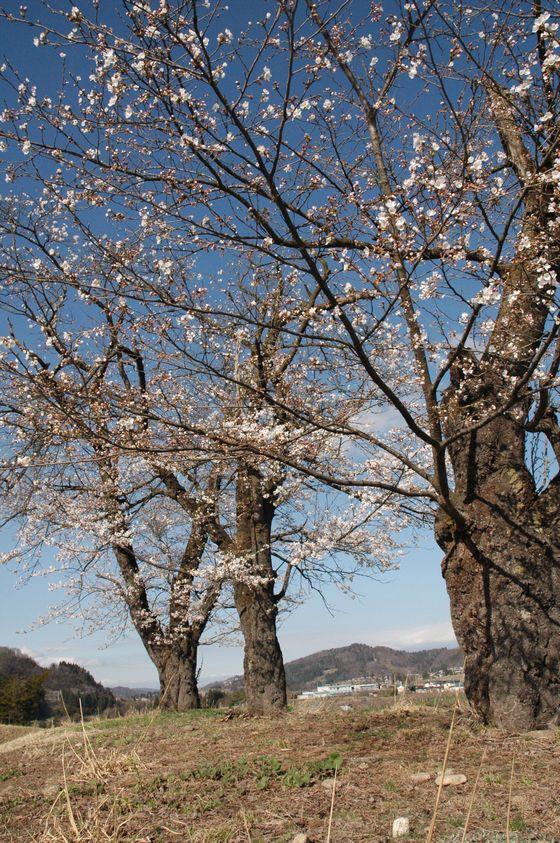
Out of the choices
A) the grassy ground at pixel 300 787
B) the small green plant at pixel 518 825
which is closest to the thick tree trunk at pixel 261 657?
the grassy ground at pixel 300 787

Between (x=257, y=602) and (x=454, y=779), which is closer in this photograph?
(x=454, y=779)

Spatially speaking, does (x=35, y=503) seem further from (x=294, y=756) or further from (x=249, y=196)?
(x=249, y=196)

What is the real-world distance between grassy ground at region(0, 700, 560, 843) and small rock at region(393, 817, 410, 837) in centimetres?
6

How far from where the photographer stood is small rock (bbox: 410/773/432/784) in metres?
4.23

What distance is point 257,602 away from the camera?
1028 centimetres

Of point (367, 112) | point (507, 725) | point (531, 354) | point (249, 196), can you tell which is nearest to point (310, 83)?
point (249, 196)

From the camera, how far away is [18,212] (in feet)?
26.1

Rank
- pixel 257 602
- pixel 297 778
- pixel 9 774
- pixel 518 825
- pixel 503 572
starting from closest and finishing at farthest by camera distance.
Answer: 1. pixel 518 825
2. pixel 297 778
3. pixel 503 572
4. pixel 9 774
5. pixel 257 602

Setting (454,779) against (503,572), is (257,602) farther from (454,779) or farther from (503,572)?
(454,779)

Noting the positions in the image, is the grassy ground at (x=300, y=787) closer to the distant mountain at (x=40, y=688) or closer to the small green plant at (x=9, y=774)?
the small green plant at (x=9, y=774)

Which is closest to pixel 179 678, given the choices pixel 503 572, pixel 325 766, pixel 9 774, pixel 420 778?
pixel 9 774

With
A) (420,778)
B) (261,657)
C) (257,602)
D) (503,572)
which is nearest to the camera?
(420,778)

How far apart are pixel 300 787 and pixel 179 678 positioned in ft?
30.4

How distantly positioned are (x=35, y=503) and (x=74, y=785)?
8667 mm
